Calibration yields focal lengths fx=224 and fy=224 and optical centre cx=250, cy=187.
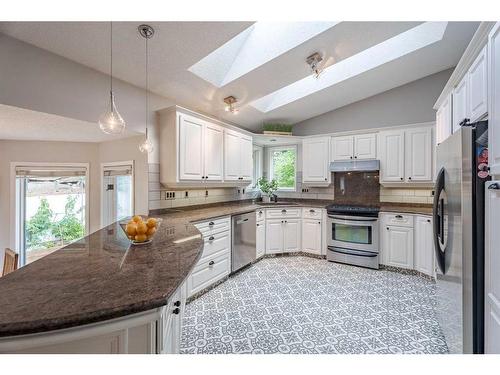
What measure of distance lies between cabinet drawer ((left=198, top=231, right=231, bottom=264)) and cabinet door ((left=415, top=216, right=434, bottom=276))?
2609 mm

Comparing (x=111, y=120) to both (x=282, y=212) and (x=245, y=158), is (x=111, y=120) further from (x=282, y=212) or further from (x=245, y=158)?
(x=282, y=212)

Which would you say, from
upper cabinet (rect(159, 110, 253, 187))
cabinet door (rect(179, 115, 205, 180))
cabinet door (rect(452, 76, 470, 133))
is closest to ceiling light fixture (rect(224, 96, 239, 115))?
upper cabinet (rect(159, 110, 253, 187))

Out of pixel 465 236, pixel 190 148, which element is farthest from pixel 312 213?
pixel 465 236

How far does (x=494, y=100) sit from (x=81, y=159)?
15.4 feet

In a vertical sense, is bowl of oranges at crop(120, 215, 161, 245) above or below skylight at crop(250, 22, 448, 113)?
below

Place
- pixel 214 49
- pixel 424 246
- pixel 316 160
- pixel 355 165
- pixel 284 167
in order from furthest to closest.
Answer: pixel 284 167 → pixel 316 160 → pixel 355 165 → pixel 424 246 → pixel 214 49

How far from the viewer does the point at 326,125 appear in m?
4.39

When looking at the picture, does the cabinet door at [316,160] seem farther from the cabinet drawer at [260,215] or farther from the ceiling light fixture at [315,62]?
the ceiling light fixture at [315,62]

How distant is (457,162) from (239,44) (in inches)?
93.4

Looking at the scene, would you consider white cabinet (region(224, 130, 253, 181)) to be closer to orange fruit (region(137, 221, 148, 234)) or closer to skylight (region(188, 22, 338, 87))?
skylight (region(188, 22, 338, 87))

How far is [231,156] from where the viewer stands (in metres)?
3.60

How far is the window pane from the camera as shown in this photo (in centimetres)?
475

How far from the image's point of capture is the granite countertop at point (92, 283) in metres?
0.71

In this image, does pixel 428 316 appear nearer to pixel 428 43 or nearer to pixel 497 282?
pixel 497 282
